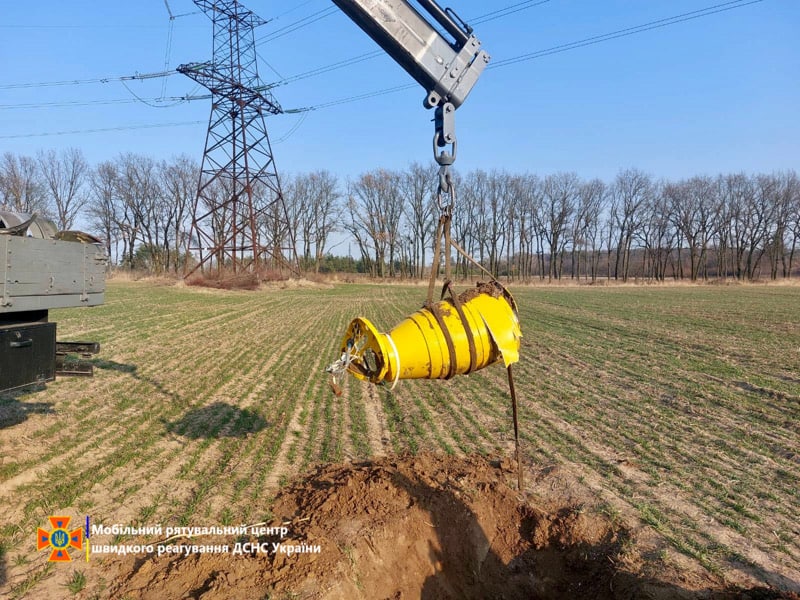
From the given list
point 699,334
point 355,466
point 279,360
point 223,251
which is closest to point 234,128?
point 223,251

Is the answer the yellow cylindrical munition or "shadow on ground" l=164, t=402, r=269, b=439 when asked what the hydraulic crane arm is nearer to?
the yellow cylindrical munition

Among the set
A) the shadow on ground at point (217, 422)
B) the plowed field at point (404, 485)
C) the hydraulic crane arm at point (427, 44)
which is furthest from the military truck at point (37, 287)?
the hydraulic crane arm at point (427, 44)

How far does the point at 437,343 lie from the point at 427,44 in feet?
8.78

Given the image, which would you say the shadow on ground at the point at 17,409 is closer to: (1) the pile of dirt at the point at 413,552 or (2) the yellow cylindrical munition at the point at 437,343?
(1) the pile of dirt at the point at 413,552

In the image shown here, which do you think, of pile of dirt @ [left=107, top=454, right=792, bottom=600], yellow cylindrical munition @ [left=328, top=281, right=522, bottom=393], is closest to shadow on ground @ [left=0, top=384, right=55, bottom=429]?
pile of dirt @ [left=107, top=454, right=792, bottom=600]

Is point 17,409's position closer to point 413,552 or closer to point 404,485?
point 404,485

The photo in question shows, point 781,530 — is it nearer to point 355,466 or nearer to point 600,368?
point 355,466

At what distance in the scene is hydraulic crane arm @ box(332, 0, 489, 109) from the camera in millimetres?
4211

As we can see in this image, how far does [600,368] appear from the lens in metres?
11.8

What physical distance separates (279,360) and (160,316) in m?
9.67

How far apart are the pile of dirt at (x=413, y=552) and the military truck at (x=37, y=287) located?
237 centimetres

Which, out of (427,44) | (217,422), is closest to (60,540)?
(217,422)

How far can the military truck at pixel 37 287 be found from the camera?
4238 mm

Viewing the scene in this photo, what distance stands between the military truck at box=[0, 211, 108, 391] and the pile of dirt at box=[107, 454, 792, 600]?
2.37m
